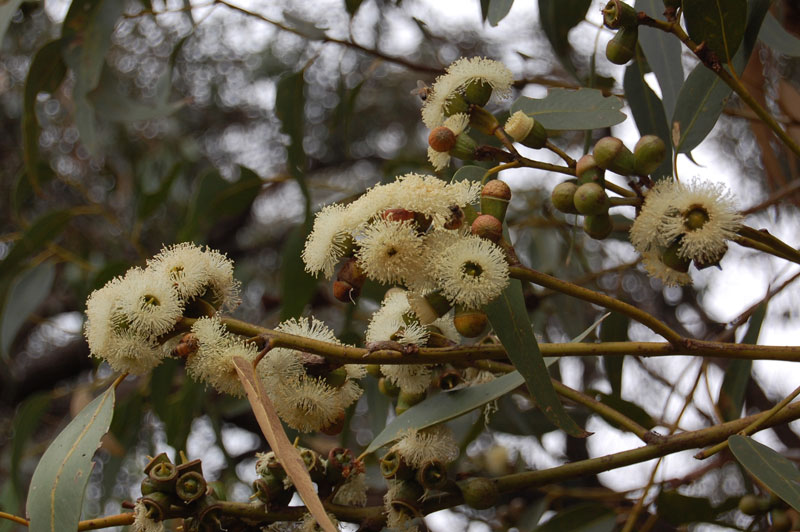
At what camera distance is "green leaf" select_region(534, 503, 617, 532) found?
3.97ft

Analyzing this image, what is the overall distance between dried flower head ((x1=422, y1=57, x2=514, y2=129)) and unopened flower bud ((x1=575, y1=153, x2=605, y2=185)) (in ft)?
0.63

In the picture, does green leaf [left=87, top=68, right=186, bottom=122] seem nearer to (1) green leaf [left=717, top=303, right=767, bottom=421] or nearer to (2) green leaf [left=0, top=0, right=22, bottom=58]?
(2) green leaf [left=0, top=0, right=22, bottom=58]

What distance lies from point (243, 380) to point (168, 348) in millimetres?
158

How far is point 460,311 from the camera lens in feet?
2.81

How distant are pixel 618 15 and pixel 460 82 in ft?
0.65

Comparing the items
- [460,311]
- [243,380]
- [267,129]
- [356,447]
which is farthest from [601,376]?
[243,380]

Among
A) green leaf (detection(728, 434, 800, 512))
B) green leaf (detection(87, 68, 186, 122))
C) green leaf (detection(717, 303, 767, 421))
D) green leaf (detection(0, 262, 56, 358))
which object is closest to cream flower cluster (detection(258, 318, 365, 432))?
green leaf (detection(728, 434, 800, 512))

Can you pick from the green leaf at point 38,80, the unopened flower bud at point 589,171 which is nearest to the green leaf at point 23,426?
the green leaf at point 38,80

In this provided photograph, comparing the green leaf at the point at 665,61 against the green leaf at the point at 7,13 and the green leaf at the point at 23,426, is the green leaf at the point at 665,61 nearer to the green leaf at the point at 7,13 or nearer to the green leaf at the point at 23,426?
the green leaf at the point at 7,13

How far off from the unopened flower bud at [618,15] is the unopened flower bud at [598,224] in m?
0.24

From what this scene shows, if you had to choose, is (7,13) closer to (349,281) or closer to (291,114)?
(291,114)

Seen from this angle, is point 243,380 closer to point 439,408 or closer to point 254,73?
point 439,408

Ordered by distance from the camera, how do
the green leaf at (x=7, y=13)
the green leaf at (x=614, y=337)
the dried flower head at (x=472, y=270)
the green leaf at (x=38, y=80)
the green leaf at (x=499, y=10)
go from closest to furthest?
the dried flower head at (x=472, y=270) → the green leaf at (x=499, y=10) → the green leaf at (x=614, y=337) → the green leaf at (x=7, y=13) → the green leaf at (x=38, y=80)

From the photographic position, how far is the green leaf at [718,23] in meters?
0.94
